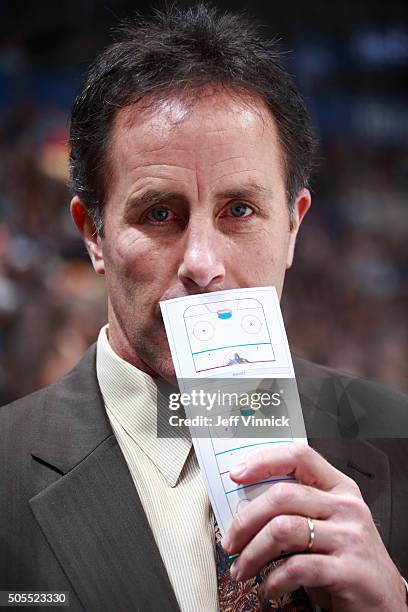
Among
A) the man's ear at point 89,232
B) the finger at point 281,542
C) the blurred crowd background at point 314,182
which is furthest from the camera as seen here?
the blurred crowd background at point 314,182

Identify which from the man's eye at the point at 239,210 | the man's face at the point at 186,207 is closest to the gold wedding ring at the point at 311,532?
the man's face at the point at 186,207

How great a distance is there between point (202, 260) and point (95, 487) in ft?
1.46

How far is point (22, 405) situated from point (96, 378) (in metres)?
0.16

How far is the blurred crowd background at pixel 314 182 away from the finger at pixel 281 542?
165 centimetres

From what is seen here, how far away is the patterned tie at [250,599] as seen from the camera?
1.28 meters

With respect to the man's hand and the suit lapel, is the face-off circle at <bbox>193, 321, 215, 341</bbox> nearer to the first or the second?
the man's hand

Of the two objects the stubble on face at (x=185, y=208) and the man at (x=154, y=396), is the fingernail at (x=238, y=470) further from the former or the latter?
the stubble on face at (x=185, y=208)

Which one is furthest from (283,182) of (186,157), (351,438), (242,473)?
(242,473)

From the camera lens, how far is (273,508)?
1089 mm

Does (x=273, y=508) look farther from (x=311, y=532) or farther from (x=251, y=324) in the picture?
(x=251, y=324)

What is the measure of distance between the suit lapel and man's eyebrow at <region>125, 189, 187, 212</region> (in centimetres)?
41

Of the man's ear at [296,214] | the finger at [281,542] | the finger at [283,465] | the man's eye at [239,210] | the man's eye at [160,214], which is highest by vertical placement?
the man's eye at [160,214]

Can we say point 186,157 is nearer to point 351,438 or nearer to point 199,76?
point 199,76

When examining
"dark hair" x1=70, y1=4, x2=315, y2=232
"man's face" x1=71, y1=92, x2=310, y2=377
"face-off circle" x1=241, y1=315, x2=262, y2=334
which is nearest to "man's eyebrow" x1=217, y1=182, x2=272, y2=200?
"man's face" x1=71, y1=92, x2=310, y2=377
